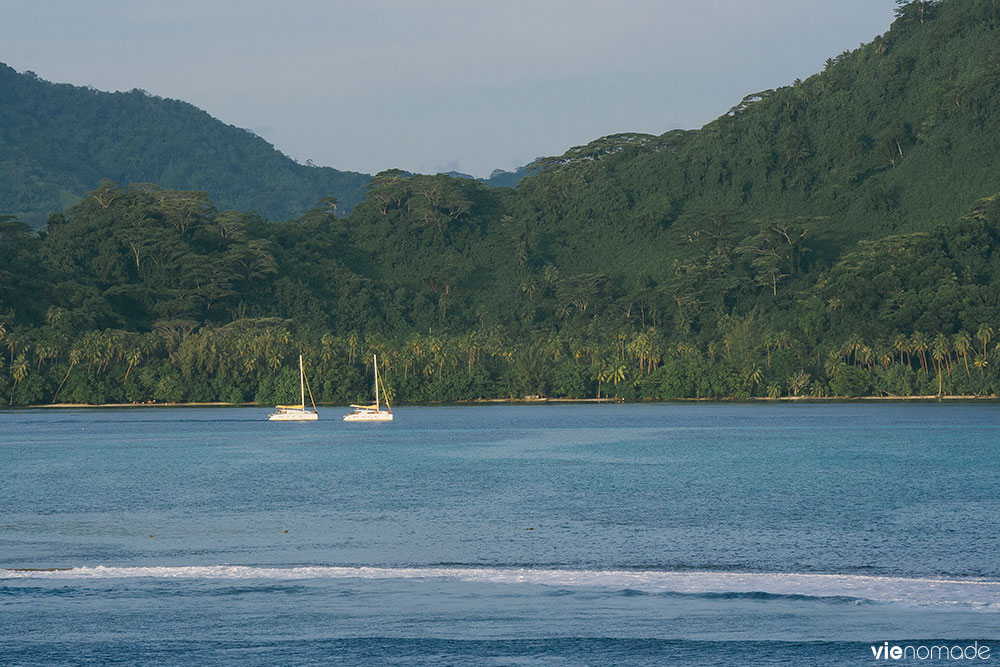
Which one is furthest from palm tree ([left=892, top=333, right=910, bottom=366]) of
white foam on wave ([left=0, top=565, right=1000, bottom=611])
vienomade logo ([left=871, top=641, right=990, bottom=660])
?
vienomade logo ([left=871, top=641, right=990, bottom=660])

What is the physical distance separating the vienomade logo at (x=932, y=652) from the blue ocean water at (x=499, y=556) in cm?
46

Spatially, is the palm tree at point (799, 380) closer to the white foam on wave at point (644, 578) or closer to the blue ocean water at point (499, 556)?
the blue ocean water at point (499, 556)

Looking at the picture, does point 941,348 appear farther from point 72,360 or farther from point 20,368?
point 20,368

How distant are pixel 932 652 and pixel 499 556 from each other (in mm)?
17383

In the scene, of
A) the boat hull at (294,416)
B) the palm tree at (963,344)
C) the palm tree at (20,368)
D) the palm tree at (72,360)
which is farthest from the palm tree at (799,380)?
the palm tree at (20,368)

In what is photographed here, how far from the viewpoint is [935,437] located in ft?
350

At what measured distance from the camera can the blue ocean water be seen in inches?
1011

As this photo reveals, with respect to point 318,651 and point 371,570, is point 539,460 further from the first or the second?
point 318,651

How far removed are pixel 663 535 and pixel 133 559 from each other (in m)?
19.6

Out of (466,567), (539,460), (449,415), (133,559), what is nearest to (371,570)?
(466,567)

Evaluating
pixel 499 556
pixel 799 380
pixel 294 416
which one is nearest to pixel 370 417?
pixel 294 416

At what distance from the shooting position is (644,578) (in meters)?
33.4

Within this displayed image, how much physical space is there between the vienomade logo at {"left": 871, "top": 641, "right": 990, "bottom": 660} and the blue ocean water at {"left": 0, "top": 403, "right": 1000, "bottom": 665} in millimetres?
461

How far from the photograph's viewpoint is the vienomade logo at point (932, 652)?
76.9 ft
